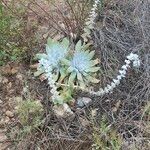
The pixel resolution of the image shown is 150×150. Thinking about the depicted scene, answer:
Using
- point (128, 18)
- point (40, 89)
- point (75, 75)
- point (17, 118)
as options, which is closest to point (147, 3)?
point (128, 18)

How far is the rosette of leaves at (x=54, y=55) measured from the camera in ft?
8.64

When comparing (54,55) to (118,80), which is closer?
(118,80)

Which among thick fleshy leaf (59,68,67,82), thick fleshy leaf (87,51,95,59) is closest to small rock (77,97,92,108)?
thick fleshy leaf (59,68,67,82)

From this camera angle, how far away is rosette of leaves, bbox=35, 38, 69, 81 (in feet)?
8.64

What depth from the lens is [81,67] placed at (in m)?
2.63

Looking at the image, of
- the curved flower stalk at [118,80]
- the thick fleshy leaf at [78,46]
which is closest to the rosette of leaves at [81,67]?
the thick fleshy leaf at [78,46]

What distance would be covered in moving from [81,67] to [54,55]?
176 mm

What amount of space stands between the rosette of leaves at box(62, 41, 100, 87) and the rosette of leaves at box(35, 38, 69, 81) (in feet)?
0.15

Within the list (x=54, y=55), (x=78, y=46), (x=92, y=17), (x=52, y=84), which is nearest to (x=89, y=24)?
(x=92, y=17)

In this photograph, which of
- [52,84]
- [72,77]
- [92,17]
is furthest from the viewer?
[92,17]

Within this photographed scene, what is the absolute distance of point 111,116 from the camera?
96.8 inches

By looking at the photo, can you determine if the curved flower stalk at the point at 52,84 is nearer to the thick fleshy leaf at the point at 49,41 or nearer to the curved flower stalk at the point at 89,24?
the thick fleshy leaf at the point at 49,41

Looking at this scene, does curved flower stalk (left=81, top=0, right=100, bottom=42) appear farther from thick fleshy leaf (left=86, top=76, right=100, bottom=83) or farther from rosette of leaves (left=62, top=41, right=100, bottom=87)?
thick fleshy leaf (left=86, top=76, right=100, bottom=83)

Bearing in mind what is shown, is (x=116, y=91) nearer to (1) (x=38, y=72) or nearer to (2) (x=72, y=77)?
(2) (x=72, y=77)
